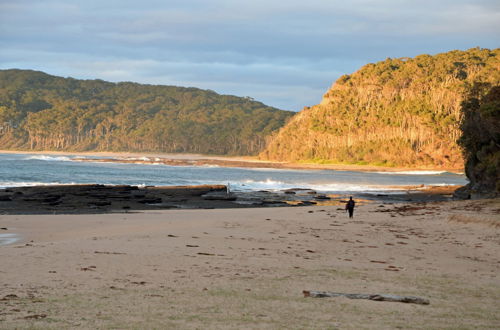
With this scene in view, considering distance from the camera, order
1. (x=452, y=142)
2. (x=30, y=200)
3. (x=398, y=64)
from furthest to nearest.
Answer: (x=398, y=64) → (x=452, y=142) → (x=30, y=200)

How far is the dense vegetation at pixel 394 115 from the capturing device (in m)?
128

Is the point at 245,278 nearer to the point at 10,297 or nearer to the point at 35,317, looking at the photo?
the point at 10,297

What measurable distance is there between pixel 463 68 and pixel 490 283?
151735mm

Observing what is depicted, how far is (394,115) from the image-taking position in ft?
463

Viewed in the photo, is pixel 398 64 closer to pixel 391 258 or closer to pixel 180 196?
pixel 180 196

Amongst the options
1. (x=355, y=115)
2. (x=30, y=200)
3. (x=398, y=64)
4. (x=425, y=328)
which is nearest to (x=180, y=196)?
(x=30, y=200)

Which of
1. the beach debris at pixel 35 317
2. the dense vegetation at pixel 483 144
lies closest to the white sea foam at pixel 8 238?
the beach debris at pixel 35 317

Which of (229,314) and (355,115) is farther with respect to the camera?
(355,115)

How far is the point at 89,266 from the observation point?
10461 millimetres

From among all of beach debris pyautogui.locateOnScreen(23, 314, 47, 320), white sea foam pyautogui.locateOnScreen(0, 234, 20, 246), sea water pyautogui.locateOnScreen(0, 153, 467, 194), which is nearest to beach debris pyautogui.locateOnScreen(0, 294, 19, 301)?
beach debris pyautogui.locateOnScreen(23, 314, 47, 320)

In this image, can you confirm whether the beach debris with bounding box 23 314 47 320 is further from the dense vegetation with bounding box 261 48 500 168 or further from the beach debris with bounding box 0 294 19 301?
the dense vegetation with bounding box 261 48 500 168

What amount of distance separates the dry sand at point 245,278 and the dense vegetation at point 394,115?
10999cm

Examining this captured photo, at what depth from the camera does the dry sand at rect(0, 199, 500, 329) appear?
7355mm

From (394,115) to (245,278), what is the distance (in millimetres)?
136184
